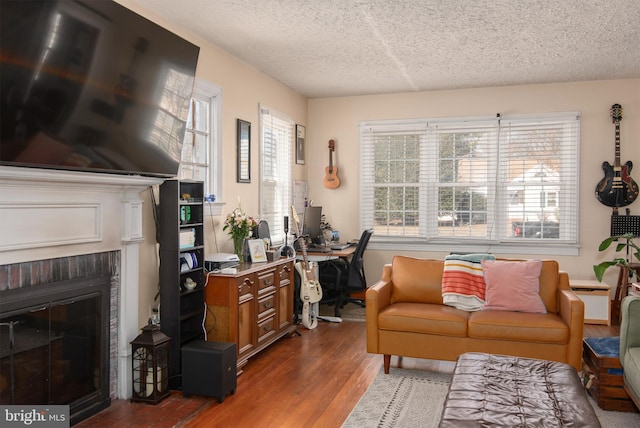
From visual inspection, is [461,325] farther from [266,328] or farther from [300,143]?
[300,143]

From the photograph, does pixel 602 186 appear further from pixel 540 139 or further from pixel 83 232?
pixel 83 232

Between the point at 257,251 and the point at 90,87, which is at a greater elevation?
the point at 90,87

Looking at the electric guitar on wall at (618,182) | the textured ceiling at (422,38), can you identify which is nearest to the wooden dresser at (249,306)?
the textured ceiling at (422,38)

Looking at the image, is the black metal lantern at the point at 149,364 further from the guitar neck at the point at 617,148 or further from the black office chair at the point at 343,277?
the guitar neck at the point at 617,148

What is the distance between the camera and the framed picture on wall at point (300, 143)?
21.4 feet

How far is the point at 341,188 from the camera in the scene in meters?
6.85

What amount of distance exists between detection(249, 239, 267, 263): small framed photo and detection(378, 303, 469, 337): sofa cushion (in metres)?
1.24

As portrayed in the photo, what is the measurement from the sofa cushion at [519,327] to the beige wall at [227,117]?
7.53ft

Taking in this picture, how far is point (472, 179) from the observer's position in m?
6.37

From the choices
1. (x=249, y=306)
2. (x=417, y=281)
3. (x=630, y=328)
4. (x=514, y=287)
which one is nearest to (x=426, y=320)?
(x=417, y=281)

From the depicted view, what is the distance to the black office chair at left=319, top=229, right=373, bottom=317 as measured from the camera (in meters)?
5.85

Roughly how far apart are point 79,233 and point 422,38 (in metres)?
3.03

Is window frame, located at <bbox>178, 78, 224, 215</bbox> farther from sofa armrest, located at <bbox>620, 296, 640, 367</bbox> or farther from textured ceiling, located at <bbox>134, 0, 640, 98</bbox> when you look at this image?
sofa armrest, located at <bbox>620, 296, 640, 367</bbox>

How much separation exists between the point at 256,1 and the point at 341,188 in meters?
3.58
